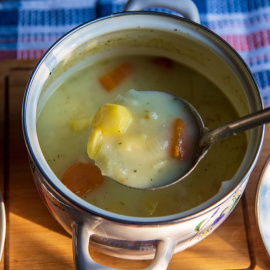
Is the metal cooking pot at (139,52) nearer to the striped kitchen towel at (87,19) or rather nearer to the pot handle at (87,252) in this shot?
the pot handle at (87,252)

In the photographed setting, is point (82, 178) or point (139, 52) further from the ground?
point (139, 52)

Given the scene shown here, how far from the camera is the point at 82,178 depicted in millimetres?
1029

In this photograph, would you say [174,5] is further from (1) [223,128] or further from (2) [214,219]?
(2) [214,219]

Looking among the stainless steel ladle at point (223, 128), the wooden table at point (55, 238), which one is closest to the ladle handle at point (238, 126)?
the stainless steel ladle at point (223, 128)

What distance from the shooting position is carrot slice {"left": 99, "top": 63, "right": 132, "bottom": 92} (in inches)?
45.6

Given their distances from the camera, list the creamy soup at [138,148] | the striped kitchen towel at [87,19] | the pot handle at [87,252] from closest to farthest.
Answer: the pot handle at [87,252]
the creamy soup at [138,148]
the striped kitchen towel at [87,19]

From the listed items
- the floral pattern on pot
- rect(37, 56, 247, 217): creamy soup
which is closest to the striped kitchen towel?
rect(37, 56, 247, 217): creamy soup

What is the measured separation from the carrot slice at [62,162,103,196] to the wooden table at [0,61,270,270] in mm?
110

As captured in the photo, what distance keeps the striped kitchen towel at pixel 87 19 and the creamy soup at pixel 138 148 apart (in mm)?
586

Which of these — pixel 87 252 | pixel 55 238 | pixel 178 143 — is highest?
pixel 178 143

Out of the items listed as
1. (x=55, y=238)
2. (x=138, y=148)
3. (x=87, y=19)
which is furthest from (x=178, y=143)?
(x=87, y=19)

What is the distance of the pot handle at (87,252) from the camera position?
85 centimetres

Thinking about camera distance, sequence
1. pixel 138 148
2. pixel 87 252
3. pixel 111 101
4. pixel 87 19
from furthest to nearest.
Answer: pixel 87 19, pixel 111 101, pixel 138 148, pixel 87 252

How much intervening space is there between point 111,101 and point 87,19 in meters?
0.50
